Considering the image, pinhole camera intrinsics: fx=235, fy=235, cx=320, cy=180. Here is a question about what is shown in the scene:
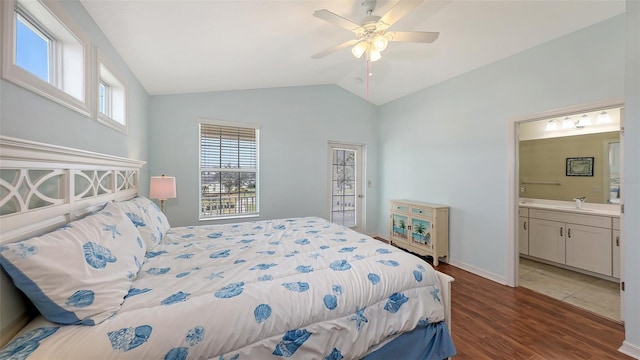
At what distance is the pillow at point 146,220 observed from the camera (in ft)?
5.95

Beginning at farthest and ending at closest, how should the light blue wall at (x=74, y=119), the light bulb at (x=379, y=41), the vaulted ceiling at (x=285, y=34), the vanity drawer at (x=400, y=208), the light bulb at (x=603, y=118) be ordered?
1. the vanity drawer at (x=400, y=208)
2. the light bulb at (x=603, y=118)
3. the light bulb at (x=379, y=41)
4. the vaulted ceiling at (x=285, y=34)
5. the light blue wall at (x=74, y=119)

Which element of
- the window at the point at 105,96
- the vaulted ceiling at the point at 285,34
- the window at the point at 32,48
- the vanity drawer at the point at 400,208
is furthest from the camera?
the vanity drawer at the point at 400,208

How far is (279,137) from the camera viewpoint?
392cm

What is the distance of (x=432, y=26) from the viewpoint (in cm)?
241

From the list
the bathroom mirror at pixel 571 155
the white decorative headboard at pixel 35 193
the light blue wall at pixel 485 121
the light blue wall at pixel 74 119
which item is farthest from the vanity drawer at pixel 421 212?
the light blue wall at pixel 74 119

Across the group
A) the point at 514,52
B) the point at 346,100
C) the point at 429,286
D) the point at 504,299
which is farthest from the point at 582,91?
the point at 346,100

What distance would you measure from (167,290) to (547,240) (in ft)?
14.7

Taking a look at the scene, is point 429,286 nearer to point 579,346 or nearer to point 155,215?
point 579,346

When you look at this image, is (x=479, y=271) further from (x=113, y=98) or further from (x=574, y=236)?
(x=113, y=98)

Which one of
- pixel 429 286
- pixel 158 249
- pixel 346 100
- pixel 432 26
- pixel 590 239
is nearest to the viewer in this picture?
pixel 429 286

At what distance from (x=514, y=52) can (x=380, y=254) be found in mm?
2861

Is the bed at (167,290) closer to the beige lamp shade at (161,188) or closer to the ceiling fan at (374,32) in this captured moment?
the beige lamp shade at (161,188)

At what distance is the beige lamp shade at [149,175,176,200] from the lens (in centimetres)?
274

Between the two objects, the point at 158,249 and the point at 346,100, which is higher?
the point at 346,100
